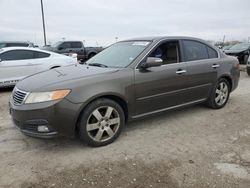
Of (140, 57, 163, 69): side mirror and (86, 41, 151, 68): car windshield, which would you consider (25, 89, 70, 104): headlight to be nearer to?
(86, 41, 151, 68): car windshield

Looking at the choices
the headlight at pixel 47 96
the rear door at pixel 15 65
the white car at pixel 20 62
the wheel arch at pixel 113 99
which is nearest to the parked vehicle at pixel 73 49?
the white car at pixel 20 62

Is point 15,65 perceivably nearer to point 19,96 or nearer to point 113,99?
point 19,96

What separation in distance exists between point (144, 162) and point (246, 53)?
14.8m

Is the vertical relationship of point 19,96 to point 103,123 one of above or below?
above

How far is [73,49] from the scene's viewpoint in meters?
17.5

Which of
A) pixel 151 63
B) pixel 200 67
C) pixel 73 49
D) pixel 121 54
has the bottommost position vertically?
pixel 73 49

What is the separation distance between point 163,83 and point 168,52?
674 millimetres

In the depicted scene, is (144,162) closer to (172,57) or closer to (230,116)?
(172,57)

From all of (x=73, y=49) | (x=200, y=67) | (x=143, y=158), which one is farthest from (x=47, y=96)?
(x=73, y=49)

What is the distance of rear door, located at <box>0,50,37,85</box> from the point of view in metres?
7.95

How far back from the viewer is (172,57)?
15.8 ft

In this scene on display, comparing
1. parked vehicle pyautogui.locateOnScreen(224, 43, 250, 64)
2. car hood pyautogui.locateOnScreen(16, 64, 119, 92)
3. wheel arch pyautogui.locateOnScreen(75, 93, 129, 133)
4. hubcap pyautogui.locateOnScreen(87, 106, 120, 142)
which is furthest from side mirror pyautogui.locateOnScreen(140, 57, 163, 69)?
parked vehicle pyautogui.locateOnScreen(224, 43, 250, 64)

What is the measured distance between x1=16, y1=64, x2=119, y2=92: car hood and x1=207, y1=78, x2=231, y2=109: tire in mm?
2476

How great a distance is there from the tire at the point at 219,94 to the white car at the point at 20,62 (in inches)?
220
